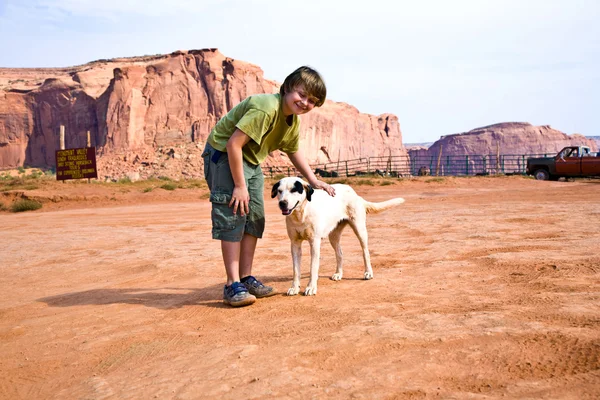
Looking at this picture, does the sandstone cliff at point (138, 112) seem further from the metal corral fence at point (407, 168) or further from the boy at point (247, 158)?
the boy at point (247, 158)

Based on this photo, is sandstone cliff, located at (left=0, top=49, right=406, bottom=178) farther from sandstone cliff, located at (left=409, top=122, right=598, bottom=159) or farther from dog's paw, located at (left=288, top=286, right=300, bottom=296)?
sandstone cliff, located at (left=409, top=122, right=598, bottom=159)

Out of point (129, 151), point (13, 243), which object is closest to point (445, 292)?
point (13, 243)

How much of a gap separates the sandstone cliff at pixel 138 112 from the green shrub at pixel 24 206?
96.6 feet

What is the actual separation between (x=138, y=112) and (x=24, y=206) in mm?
37130

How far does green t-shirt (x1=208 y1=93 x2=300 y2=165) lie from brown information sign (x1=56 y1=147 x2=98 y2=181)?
75.2 ft

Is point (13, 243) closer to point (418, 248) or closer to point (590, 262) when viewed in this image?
point (418, 248)

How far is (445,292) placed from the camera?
4.45 metres

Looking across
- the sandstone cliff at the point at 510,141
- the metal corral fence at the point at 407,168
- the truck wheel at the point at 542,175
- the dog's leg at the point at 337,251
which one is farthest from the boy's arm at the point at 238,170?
the sandstone cliff at the point at 510,141

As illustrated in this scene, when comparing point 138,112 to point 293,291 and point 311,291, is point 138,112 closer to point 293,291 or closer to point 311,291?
point 293,291

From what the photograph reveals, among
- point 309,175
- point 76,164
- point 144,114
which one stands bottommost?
point 309,175

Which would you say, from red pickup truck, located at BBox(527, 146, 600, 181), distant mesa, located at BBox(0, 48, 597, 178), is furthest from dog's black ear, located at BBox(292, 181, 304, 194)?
distant mesa, located at BBox(0, 48, 597, 178)

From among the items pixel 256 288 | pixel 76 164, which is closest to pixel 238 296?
pixel 256 288

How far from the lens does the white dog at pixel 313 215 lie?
4.76 meters

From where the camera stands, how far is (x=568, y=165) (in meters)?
25.2
